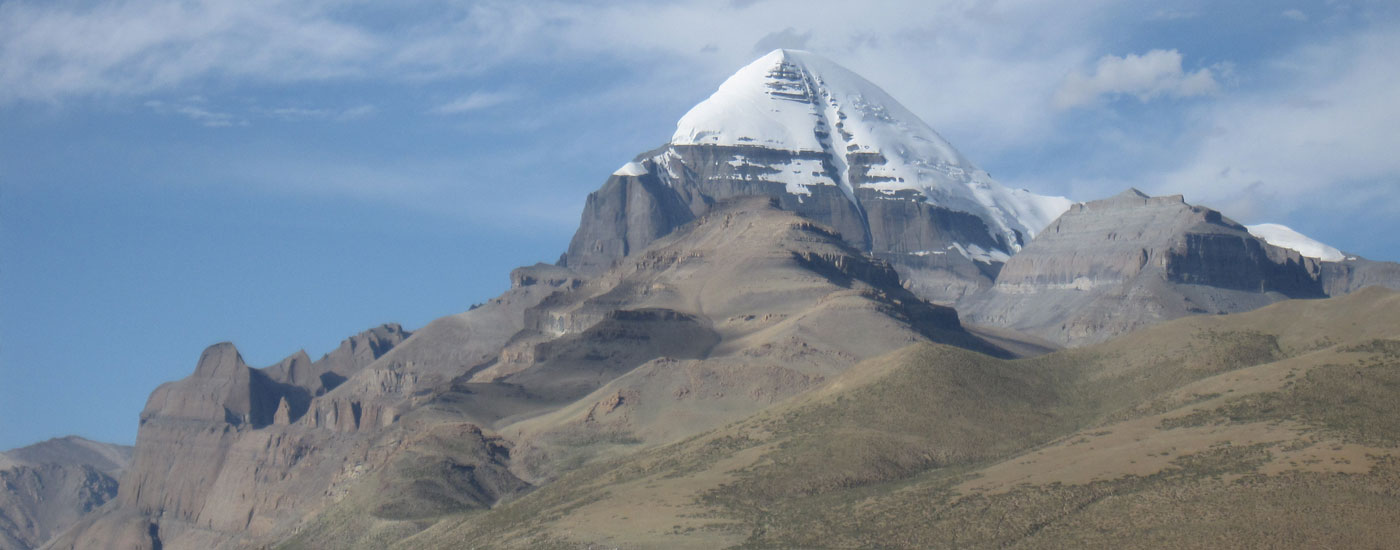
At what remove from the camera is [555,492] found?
578ft

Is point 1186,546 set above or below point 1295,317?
below

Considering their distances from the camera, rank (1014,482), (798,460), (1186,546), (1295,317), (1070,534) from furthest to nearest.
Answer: (1295,317) → (798,460) → (1014,482) → (1070,534) → (1186,546)

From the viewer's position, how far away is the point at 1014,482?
5128 inches

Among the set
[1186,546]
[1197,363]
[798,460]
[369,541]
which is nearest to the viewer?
[1186,546]

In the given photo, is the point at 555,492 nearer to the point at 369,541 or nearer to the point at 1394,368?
the point at 369,541

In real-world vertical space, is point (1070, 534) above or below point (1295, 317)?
below

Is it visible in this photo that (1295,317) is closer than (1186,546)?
No

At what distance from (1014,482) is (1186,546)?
2449 cm

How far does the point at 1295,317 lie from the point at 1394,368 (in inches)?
1713

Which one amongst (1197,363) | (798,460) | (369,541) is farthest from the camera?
(369,541)

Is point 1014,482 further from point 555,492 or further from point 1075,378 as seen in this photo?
point 555,492

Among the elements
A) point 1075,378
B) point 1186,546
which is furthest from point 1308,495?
point 1075,378

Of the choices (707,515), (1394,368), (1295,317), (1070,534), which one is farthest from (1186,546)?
(1295,317)

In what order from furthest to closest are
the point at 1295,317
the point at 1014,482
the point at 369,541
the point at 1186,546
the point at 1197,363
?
1. the point at 369,541
2. the point at 1295,317
3. the point at 1197,363
4. the point at 1014,482
5. the point at 1186,546
